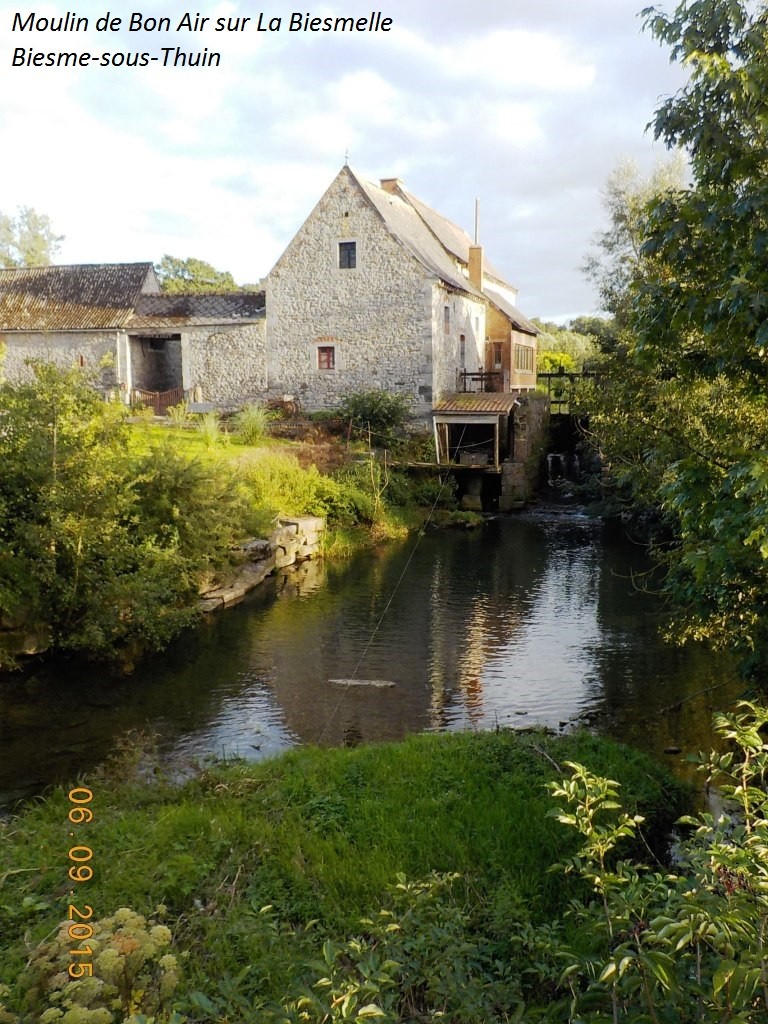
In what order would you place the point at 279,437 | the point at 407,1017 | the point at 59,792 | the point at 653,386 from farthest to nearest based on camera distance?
the point at 279,437, the point at 653,386, the point at 59,792, the point at 407,1017

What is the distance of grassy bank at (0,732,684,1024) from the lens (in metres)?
4.22

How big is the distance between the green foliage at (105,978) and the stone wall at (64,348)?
89.4 ft

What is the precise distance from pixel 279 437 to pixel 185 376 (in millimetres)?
6384

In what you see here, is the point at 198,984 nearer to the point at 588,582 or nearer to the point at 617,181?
the point at 588,582

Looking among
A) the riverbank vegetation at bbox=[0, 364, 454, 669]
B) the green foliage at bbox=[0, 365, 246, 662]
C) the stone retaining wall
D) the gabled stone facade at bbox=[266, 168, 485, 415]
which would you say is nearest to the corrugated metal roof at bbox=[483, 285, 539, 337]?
the gabled stone facade at bbox=[266, 168, 485, 415]

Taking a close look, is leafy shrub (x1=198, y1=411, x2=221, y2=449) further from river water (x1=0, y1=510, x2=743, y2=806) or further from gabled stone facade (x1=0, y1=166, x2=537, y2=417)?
gabled stone facade (x1=0, y1=166, x2=537, y2=417)

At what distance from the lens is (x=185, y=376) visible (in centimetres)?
2905

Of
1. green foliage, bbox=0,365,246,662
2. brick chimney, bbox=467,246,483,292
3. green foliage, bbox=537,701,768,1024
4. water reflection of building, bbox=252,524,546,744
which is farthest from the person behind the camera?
brick chimney, bbox=467,246,483,292

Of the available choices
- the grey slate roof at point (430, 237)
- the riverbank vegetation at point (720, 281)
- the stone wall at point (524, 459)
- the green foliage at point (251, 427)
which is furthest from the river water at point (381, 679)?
the grey slate roof at point (430, 237)

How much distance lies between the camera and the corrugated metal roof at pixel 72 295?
96.2 ft

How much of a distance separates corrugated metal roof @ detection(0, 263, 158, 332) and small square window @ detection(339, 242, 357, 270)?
8311 mm

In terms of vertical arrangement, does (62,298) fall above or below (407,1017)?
above

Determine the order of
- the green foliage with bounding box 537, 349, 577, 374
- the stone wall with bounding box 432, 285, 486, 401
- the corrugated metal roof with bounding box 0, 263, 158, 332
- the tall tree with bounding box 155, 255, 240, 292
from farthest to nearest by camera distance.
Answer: the tall tree with bounding box 155, 255, 240, 292 → the green foliage with bounding box 537, 349, 577, 374 → the corrugated metal roof with bounding box 0, 263, 158, 332 → the stone wall with bounding box 432, 285, 486, 401

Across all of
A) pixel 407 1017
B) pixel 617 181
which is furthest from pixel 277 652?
pixel 617 181
